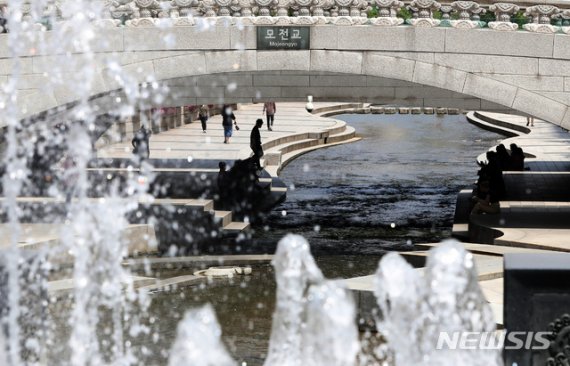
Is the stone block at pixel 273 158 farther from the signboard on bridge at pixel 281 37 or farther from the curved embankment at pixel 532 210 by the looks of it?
the signboard on bridge at pixel 281 37

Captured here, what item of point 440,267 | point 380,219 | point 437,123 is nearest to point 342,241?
point 380,219

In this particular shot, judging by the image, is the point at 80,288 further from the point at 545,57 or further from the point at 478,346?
the point at 545,57

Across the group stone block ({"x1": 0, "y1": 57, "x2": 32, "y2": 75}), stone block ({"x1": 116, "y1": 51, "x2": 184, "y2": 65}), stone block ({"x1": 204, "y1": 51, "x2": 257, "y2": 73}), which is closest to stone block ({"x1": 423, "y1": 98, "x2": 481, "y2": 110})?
stone block ({"x1": 204, "y1": 51, "x2": 257, "y2": 73})

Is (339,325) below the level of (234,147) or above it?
above

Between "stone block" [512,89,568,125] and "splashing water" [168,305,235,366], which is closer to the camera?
"splashing water" [168,305,235,366]

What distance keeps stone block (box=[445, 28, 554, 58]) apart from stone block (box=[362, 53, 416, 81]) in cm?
72

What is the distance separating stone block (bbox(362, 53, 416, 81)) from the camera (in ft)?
69.6

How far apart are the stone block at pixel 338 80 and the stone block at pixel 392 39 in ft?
13.1

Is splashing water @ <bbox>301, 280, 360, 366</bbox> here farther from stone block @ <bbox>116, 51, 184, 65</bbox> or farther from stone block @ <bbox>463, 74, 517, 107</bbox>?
stone block @ <bbox>116, 51, 184, 65</bbox>

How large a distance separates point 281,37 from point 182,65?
5.71 ft

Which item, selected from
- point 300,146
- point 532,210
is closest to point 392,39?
point 532,210

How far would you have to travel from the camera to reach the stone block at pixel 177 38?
69.9ft

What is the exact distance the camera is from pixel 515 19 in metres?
21.4

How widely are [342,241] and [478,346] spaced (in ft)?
44.1
